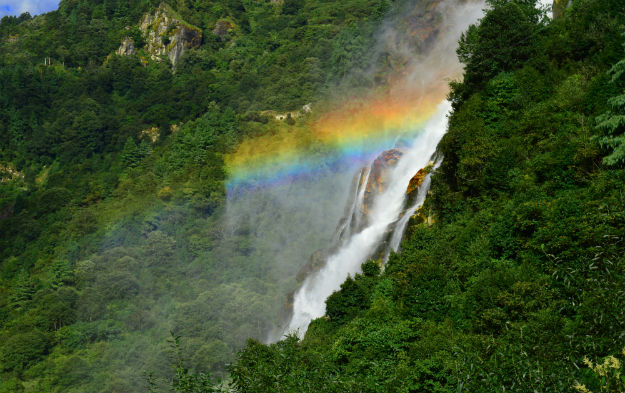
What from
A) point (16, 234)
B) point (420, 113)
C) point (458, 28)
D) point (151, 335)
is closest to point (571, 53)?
point (420, 113)

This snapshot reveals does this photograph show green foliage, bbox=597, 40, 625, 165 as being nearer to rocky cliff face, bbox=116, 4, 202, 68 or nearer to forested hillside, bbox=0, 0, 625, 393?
forested hillside, bbox=0, 0, 625, 393

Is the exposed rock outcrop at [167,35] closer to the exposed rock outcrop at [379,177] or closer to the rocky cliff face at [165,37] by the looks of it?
the rocky cliff face at [165,37]

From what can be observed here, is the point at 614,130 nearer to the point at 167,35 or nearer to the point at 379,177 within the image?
the point at 379,177

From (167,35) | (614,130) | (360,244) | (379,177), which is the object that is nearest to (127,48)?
(167,35)

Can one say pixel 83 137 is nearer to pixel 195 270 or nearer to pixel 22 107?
pixel 22 107

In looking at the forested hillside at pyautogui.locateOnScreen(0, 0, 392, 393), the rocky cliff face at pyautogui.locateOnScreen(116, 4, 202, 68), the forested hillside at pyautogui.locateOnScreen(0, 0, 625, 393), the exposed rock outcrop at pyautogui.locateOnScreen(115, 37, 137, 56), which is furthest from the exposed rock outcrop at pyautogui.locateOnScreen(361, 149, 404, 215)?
the exposed rock outcrop at pyautogui.locateOnScreen(115, 37, 137, 56)

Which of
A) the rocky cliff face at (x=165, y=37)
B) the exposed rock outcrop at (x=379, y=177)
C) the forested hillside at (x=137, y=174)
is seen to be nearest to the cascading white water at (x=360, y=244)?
the exposed rock outcrop at (x=379, y=177)
